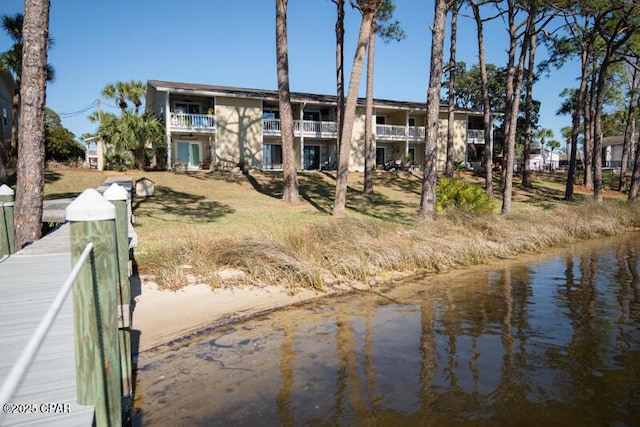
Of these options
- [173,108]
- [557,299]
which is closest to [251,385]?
A: [557,299]

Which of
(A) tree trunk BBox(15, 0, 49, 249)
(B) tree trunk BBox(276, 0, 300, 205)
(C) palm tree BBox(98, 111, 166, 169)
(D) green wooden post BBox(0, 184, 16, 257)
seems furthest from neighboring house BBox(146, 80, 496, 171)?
(D) green wooden post BBox(0, 184, 16, 257)

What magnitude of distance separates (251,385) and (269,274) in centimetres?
363

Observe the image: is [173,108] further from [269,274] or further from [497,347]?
[497,347]

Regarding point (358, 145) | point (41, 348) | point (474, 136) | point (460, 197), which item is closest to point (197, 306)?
point (41, 348)

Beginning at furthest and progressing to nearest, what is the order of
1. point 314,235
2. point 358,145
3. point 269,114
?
1. point 358,145
2. point 269,114
3. point 314,235

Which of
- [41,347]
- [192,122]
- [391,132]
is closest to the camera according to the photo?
[41,347]

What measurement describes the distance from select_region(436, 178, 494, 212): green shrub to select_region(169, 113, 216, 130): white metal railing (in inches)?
719

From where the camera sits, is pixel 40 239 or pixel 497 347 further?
pixel 40 239

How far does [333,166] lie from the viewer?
109 feet

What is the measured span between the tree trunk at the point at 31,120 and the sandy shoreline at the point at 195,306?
2.86 metres

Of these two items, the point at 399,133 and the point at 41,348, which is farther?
the point at 399,133

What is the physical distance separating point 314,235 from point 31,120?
19.9 ft

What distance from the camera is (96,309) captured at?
2.53 m

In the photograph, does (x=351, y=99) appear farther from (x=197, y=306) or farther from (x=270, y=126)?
(x=270, y=126)
